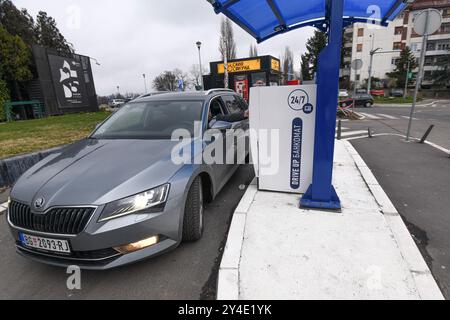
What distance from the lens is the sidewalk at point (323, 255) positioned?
79.2 inches

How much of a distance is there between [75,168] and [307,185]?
2.91 m

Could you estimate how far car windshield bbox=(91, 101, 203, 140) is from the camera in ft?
10.7

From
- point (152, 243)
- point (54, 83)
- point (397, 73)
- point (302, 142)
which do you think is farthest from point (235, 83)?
point (397, 73)

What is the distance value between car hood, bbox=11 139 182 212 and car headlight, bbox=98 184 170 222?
5cm

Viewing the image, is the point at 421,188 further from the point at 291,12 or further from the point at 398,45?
the point at 398,45

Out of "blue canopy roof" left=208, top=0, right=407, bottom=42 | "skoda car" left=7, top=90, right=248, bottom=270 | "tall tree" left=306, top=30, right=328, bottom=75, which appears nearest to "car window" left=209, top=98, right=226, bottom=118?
"skoda car" left=7, top=90, right=248, bottom=270

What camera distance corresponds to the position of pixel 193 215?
8.75 ft

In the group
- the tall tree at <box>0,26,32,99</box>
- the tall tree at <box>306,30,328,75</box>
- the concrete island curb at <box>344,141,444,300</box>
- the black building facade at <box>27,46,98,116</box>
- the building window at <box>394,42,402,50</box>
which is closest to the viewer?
the concrete island curb at <box>344,141,444,300</box>

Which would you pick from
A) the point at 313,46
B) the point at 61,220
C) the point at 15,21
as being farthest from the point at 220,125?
the point at 313,46

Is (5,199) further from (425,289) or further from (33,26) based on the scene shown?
(33,26)

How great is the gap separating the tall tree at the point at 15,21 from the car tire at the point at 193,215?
3280 centimetres

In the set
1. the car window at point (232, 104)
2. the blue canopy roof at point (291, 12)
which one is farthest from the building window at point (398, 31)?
the car window at point (232, 104)

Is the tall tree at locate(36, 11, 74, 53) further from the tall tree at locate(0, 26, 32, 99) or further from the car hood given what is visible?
the car hood

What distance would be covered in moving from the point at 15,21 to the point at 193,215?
36050 millimetres
